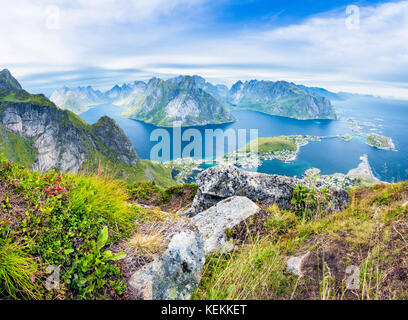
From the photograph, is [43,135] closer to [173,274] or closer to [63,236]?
[63,236]

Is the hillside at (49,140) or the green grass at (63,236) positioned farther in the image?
the hillside at (49,140)

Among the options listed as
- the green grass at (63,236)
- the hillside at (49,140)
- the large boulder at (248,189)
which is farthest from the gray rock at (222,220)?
the hillside at (49,140)

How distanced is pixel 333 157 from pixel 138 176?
173081 millimetres

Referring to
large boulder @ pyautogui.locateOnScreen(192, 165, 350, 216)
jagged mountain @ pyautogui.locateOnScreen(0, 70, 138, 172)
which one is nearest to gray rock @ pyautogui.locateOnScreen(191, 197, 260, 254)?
large boulder @ pyautogui.locateOnScreen(192, 165, 350, 216)

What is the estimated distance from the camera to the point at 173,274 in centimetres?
374

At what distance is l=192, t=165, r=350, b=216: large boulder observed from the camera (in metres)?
10.8

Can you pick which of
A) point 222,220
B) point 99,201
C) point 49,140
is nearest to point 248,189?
point 222,220

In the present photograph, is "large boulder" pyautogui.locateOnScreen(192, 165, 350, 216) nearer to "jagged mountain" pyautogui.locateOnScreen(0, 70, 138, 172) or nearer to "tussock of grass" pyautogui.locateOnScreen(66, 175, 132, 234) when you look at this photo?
"tussock of grass" pyautogui.locateOnScreen(66, 175, 132, 234)

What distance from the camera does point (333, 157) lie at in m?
173

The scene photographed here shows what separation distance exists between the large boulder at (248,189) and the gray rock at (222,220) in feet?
8.72

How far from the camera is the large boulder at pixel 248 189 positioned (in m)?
10.8

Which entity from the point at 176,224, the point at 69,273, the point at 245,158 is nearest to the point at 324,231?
the point at 176,224

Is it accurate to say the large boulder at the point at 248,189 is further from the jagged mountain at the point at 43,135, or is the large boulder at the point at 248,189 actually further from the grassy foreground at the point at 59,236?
the jagged mountain at the point at 43,135
